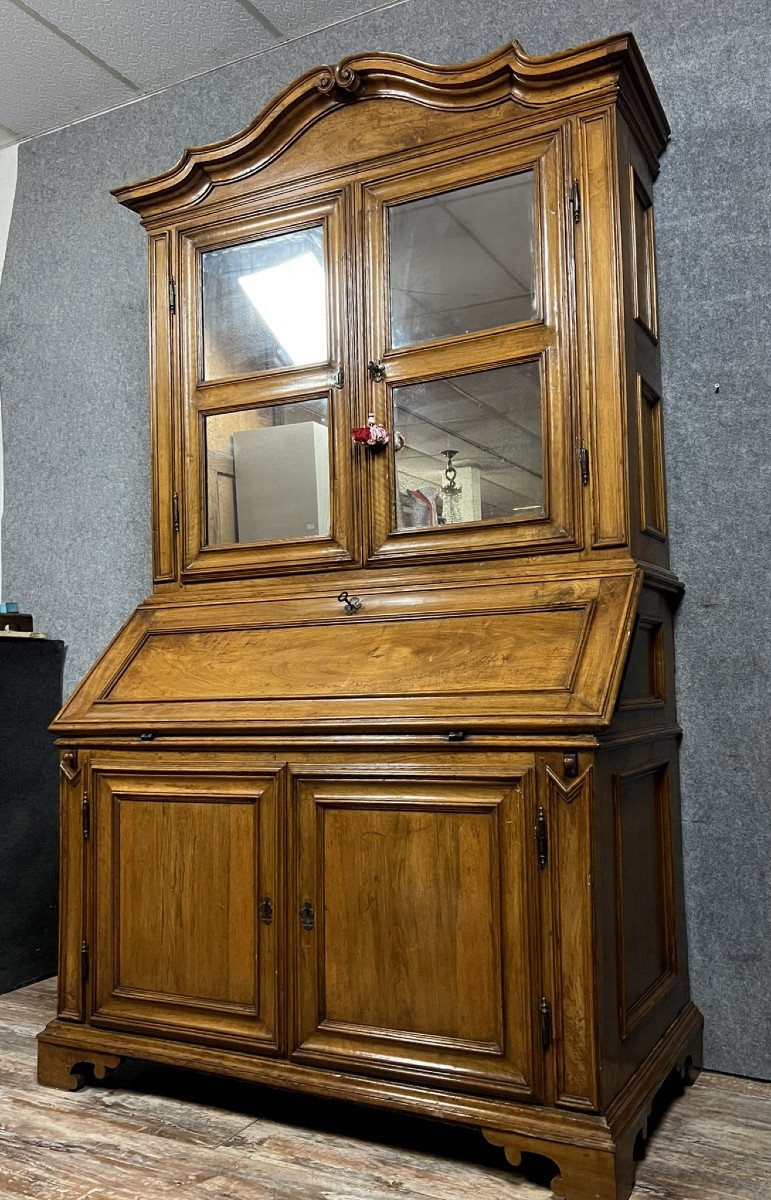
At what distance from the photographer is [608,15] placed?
2248 mm

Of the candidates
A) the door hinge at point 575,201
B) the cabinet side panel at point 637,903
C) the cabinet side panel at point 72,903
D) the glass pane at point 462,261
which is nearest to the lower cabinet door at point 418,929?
the cabinet side panel at point 637,903

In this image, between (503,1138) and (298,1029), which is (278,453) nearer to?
(298,1029)

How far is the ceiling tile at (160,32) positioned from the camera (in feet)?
8.42

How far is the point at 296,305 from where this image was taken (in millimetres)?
2158

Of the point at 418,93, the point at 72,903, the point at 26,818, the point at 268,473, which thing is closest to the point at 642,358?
the point at 418,93

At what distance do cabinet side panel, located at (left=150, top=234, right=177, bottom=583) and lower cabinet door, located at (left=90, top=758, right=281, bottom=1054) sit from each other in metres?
0.55

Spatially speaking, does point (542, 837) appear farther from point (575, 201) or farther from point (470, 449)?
point (575, 201)

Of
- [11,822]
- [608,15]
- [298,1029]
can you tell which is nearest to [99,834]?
[298,1029]

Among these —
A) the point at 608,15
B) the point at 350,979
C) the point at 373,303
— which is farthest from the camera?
the point at 608,15

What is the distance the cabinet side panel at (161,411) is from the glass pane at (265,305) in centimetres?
10

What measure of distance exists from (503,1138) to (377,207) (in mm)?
1748

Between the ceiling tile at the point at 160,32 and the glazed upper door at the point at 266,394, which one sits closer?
the glazed upper door at the point at 266,394

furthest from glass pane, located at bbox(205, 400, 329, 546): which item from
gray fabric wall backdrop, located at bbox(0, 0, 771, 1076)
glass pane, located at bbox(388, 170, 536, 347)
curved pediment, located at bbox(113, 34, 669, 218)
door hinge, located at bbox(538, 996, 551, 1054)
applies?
door hinge, located at bbox(538, 996, 551, 1054)

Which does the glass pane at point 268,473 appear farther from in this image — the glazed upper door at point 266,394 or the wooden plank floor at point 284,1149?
the wooden plank floor at point 284,1149
